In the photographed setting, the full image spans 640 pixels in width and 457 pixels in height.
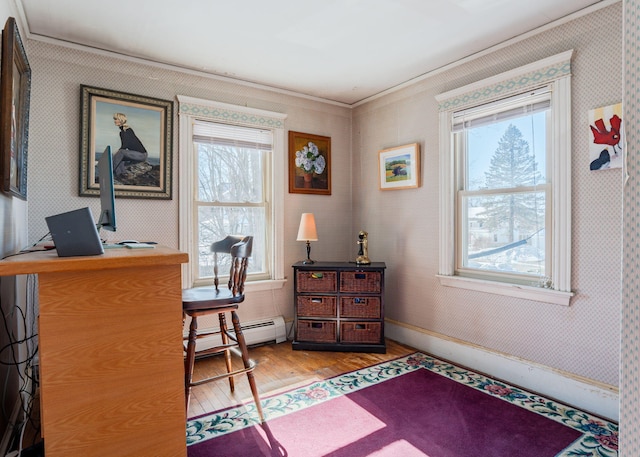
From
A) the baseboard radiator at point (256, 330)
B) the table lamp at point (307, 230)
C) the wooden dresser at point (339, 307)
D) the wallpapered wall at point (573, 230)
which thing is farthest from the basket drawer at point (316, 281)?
the wallpapered wall at point (573, 230)

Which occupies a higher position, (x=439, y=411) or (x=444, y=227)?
(x=444, y=227)

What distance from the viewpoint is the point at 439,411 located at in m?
2.37

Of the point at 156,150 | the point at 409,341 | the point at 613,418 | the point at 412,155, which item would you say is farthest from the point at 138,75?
the point at 613,418

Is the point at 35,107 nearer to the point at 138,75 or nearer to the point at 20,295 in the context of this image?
the point at 138,75

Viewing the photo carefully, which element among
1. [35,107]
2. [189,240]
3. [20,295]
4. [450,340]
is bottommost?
[450,340]

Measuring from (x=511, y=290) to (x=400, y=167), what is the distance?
1562 mm

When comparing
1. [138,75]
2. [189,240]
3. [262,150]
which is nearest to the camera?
[138,75]

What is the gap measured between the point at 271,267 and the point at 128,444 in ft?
8.43

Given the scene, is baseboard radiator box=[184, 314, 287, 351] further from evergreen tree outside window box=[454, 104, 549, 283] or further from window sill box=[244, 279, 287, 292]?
evergreen tree outside window box=[454, 104, 549, 283]

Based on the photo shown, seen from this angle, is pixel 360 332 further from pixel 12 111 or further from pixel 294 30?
pixel 12 111

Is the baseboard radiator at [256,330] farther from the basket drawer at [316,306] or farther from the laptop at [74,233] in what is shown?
the laptop at [74,233]

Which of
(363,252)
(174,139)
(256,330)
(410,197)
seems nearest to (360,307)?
(363,252)

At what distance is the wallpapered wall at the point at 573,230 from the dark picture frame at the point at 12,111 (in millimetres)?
3026

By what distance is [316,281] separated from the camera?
355 centimetres
